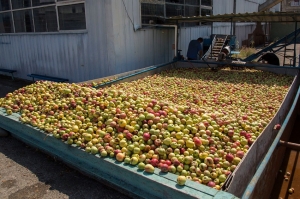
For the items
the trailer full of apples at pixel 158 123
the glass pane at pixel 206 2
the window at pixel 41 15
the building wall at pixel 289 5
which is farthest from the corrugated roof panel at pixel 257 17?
the building wall at pixel 289 5

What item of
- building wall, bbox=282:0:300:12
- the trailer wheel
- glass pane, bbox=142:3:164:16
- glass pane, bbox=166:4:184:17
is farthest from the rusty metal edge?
building wall, bbox=282:0:300:12

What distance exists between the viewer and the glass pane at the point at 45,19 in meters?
10.6

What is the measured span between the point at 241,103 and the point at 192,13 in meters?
8.82

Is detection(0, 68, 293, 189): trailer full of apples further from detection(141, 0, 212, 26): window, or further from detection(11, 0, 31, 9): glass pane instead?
detection(11, 0, 31, 9): glass pane

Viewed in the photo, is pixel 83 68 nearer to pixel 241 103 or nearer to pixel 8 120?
pixel 8 120

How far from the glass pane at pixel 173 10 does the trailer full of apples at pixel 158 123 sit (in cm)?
609

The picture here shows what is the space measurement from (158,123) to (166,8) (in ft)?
29.1

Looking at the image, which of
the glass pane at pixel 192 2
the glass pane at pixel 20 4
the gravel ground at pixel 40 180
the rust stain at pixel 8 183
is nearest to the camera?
the gravel ground at pixel 40 180

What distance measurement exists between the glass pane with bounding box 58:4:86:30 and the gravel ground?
5.82m

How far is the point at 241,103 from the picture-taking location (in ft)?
19.6

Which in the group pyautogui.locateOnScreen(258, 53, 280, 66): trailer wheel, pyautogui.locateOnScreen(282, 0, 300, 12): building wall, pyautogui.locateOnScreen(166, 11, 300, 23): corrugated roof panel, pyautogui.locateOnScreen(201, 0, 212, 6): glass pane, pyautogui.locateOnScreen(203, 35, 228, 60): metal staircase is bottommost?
pyautogui.locateOnScreen(258, 53, 280, 66): trailer wheel

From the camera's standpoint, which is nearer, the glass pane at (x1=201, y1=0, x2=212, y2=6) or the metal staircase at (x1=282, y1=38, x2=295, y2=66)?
the metal staircase at (x1=282, y1=38, x2=295, y2=66)

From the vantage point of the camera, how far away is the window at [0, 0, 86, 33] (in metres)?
9.78

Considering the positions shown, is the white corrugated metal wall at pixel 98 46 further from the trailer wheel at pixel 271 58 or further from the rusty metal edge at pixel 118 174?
the rusty metal edge at pixel 118 174
